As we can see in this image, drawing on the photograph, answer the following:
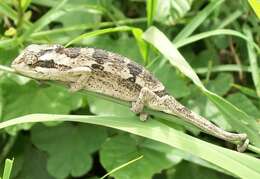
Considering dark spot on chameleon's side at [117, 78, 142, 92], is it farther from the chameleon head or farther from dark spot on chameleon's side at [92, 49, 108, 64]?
the chameleon head

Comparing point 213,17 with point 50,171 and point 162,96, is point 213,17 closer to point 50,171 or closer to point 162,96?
point 162,96

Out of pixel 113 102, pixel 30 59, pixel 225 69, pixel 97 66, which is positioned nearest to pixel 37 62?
pixel 30 59

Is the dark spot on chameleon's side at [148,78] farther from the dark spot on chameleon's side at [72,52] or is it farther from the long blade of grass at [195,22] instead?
the long blade of grass at [195,22]

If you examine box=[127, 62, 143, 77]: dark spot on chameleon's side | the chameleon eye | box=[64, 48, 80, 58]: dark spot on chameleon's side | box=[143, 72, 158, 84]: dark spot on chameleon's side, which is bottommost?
box=[143, 72, 158, 84]: dark spot on chameleon's side

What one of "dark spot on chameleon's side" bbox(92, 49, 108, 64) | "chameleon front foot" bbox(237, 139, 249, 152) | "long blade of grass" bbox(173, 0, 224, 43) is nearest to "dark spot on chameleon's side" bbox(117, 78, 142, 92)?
"dark spot on chameleon's side" bbox(92, 49, 108, 64)

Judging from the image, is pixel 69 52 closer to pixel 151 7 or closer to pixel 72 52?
pixel 72 52

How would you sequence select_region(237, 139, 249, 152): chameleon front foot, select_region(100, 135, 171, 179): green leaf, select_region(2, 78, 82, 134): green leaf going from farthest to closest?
select_region(2, 78, 82, 134): green leaf
select_region(100, 135, 171, 179): green leaf
select_region(237, 139, 249, 152): chameleon front foot
